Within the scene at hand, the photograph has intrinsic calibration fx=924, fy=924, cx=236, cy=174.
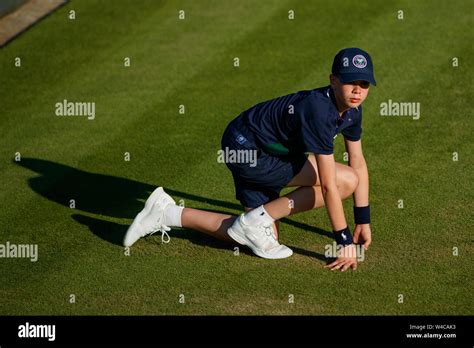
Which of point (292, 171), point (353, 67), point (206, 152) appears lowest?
point (292, 171)

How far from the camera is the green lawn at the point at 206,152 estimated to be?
25.1 feet

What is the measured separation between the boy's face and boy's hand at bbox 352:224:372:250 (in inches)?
45.1

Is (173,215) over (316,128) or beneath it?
beneath

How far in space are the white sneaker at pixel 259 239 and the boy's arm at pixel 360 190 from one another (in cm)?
63

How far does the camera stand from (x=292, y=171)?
812 cm

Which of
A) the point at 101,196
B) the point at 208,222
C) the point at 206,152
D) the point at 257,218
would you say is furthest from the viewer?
the point at 206,152

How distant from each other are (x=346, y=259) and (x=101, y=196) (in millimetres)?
2937

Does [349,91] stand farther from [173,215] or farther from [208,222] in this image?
[173,215]

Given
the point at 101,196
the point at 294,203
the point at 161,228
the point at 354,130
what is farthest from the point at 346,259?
the point at 101,196

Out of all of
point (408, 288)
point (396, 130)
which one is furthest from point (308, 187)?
point (396, 130)

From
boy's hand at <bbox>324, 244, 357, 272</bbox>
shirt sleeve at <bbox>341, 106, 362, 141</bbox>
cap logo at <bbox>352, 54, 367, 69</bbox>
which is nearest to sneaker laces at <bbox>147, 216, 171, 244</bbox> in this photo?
boy's hand at <bbox>324, 244, 357, 272</bbox>

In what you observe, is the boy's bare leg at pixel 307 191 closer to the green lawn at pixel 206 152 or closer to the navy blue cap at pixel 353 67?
the green lawn at pixel 206 152

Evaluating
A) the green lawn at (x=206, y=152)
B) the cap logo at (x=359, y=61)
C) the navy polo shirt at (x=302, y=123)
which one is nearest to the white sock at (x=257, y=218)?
the green lawn at (x=206, y=152)
